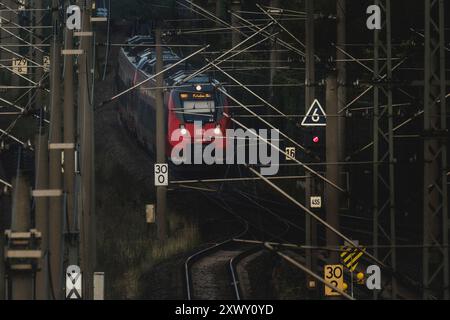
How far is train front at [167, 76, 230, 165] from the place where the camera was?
36.1 meters

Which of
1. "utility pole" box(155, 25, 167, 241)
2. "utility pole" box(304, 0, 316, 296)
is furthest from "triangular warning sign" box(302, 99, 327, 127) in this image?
"utility pole" box(155, 25, 167, 241)

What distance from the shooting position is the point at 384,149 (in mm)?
36125

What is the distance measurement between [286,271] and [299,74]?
19.6 m

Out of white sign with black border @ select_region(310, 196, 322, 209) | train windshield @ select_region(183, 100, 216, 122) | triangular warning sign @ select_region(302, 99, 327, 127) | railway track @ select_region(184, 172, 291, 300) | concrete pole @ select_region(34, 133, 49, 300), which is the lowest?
railway track @ select_region(184, 172, 291, 300)

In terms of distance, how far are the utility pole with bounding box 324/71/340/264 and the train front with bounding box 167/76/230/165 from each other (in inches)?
502

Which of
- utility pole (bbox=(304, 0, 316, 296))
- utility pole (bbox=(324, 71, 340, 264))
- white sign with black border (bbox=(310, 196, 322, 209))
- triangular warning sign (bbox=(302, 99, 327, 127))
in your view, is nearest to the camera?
triangular warning sign (bbox=(302, 99, 327, 127))

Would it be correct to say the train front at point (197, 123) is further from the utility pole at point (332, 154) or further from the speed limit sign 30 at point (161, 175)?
the utility pole at point (332, 154)

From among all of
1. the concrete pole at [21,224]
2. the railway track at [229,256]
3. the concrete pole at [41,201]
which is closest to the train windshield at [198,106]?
the railway track at [229,256]

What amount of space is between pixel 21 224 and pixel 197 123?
2466 cm

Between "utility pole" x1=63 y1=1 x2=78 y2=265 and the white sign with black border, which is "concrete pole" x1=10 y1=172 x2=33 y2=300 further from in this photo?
the white sign with black border

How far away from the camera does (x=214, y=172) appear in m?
39.0

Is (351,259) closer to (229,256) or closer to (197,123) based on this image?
(229,256)
